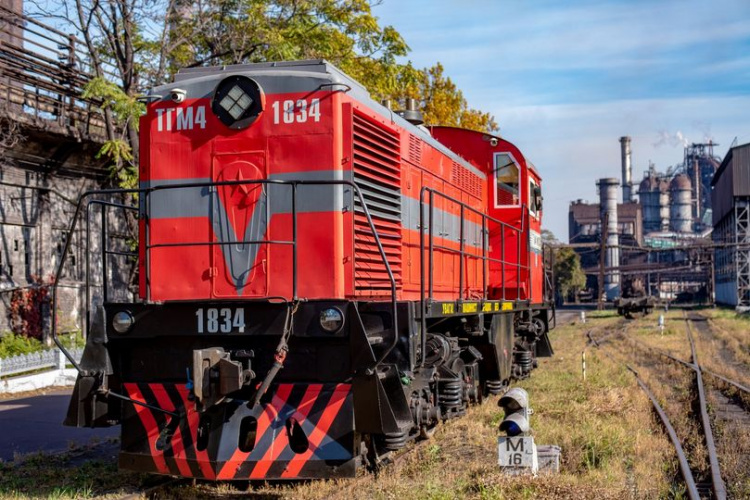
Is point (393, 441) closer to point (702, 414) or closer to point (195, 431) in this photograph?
point (195, 431)

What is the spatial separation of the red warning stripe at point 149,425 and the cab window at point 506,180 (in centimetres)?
686

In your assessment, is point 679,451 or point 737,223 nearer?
point 679,451

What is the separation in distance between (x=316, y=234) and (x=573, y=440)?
384 cm

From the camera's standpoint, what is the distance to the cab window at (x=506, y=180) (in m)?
11.9

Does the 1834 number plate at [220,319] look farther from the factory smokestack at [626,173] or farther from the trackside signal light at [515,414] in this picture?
the factory smokestack at [626,173]

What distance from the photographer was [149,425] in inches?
259

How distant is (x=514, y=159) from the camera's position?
1183 cm

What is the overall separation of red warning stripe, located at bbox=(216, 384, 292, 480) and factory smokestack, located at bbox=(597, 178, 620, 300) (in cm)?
7522

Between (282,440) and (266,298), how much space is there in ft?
3.59

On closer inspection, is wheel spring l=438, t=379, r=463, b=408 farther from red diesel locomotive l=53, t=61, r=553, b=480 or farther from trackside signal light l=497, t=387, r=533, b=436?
trackside signal light l=497, t=387, r=533, b=436

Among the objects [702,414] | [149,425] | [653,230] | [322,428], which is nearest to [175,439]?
[149,425]

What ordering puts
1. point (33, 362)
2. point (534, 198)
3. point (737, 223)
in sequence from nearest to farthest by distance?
point (534, 198) < point (33, 362) < point (737, 223)

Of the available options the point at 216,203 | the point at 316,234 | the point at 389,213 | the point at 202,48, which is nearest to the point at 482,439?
the point at 389,213

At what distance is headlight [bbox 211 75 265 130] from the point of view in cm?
684
